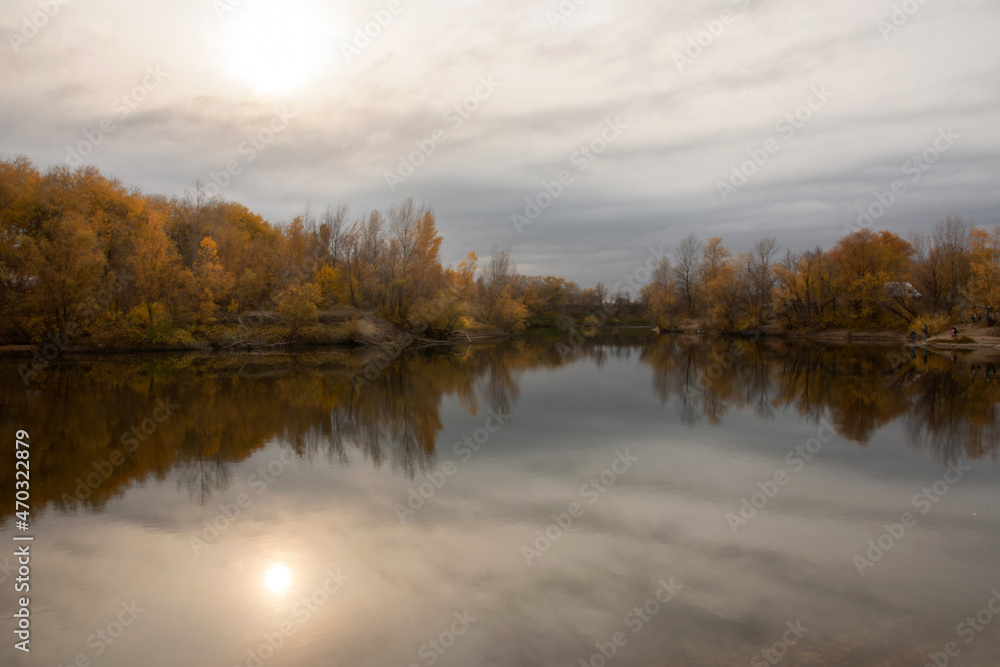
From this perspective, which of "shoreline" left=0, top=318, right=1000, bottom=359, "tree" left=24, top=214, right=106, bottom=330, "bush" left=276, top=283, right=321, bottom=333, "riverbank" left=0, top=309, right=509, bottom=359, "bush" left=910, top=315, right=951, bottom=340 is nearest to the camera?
"tree" left=24, top=214, right=106, bottom=330

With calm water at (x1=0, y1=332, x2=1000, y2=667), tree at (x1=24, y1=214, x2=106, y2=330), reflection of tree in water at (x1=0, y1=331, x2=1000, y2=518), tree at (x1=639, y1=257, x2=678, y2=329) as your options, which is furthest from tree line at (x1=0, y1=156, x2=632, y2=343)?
tree at (x1=639, y1=257, x2=678, y2=329)

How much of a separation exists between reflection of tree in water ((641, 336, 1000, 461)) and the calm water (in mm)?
181

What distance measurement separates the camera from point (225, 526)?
6414 millimetres

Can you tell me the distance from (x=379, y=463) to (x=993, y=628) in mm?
7727

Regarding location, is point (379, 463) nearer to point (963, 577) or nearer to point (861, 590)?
point (861, 590)

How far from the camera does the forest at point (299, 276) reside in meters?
29.5

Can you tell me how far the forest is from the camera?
1163 inches

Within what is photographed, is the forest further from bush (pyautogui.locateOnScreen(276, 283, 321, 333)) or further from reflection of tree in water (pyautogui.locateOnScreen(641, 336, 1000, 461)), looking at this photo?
reflection of tree in water (pyautogui.locateOnScreen(641, 336, 1000, 461))

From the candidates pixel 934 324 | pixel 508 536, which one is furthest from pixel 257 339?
pixel 934 324

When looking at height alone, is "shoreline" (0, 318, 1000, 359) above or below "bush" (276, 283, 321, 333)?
below

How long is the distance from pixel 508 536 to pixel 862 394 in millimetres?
14823

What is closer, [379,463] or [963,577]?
[963,577]

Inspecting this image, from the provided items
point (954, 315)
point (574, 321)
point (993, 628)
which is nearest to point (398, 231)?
point (993, 628)

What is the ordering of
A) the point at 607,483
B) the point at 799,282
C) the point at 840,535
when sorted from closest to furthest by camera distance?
the point at 840,535, the point at 607,483, the point at 799,282
